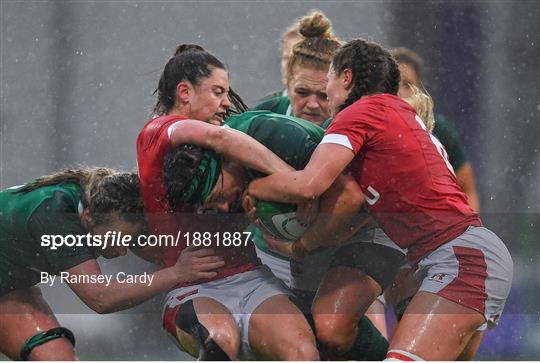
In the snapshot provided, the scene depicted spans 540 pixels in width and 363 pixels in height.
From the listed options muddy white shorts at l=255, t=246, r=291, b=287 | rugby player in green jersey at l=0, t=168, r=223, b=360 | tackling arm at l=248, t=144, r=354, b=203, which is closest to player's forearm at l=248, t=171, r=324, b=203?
tackling arm at l=248, t=144, r=354, b=203

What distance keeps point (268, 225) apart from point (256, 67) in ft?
7.42

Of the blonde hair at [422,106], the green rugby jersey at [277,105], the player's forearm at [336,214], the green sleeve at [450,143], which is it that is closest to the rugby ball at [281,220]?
the player's forearm at [336,214]

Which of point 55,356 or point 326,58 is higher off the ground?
point 326,58

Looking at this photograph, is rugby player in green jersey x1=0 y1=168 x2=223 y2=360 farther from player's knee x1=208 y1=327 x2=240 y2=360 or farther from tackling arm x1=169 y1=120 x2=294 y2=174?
tackling arm x1=169 y1=120 x2=294 y2=174

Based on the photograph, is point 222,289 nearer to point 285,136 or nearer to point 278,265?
point 278,265

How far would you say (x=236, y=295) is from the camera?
3855mm

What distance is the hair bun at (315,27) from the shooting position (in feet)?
14.8

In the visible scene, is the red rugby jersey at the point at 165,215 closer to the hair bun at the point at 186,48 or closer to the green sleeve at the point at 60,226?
the green sleeve at the point at 60,226

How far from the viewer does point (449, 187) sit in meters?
3.69

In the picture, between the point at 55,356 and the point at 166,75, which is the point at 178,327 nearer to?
the point at 55,356

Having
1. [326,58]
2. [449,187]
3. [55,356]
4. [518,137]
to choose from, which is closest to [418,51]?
[518,137]

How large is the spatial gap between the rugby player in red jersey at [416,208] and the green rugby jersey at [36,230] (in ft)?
2.36

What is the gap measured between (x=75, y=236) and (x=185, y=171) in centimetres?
53

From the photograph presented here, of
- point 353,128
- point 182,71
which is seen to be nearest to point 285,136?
point 353,128
